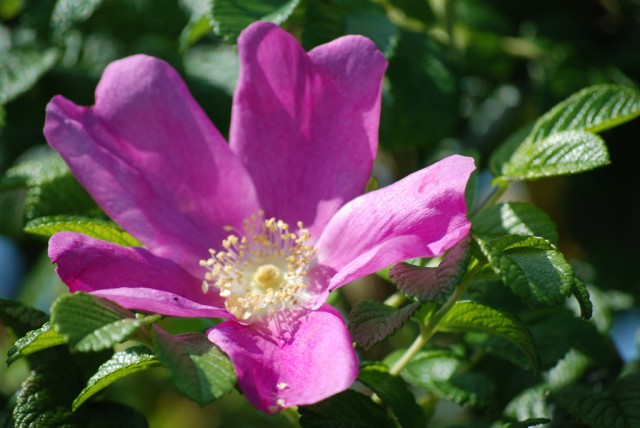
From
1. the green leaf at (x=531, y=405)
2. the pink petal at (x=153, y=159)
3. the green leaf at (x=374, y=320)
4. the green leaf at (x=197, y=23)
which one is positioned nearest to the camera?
the green leaf at (x=374, y=320)

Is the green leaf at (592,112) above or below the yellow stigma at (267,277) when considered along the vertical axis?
above

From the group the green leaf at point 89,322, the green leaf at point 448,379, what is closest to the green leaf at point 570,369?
the green leaf at point 448,379

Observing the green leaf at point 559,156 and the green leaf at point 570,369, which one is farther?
the green leaf at point 570,369

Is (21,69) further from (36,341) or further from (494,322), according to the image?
(494,322)

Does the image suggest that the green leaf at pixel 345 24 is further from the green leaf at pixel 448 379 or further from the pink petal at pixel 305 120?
the green leaf at pixel 448 379

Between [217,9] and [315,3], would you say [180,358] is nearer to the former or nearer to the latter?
[217,9]

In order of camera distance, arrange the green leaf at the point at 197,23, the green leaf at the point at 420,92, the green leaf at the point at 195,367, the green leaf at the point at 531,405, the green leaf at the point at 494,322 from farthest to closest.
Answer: the green leaf at the point at 420,92 → the green leaf at the point at 197,23 → the green leaf at the point at 531,405 → the green leaf at the point at 494,322 → the green leaf at the point at 195,367

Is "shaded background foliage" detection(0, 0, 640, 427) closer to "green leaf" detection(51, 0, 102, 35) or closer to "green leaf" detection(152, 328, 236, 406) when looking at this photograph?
"green leaf" detection(51, 0, 102, 35)

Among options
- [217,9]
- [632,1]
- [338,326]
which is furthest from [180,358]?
[632,1]

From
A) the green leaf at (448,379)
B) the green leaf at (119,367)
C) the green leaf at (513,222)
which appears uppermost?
the green leaf at (119,367)
